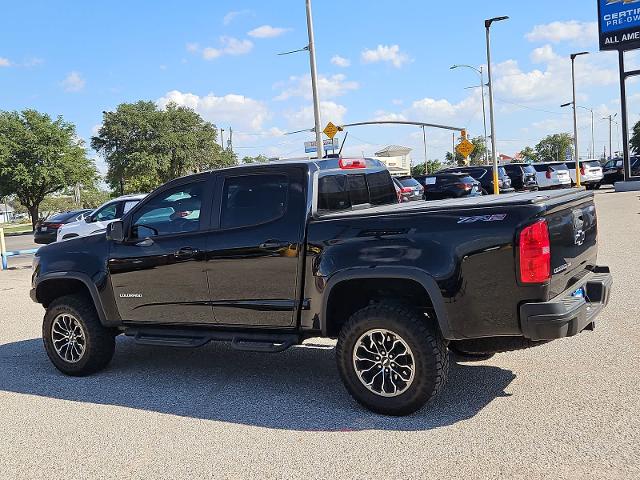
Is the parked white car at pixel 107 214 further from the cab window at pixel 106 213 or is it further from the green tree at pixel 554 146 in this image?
the green tree at pixel 554 146

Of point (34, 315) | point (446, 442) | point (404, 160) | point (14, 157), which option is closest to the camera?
point (446, 442)

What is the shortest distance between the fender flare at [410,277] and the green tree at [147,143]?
51220 millimetres

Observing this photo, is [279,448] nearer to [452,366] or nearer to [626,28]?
[452,366]

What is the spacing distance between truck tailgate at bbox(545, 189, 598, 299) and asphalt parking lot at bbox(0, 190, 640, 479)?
910 mm

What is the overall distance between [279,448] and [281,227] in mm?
1709

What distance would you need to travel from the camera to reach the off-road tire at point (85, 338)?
618cm

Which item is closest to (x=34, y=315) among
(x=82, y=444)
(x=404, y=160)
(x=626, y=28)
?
(x=82, y=444)

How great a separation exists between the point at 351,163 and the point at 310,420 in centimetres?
229

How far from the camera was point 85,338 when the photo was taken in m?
6.19

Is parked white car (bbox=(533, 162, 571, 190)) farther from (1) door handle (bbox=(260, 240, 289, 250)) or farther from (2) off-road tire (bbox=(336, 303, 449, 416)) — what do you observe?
(2) off-road tire (bbox=(336, 303, 449, 416))

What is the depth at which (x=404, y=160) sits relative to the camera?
126 meters

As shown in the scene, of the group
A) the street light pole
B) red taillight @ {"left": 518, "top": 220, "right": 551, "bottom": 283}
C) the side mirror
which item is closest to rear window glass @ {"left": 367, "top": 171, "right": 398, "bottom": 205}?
red taillight @ {"left": 518, "top": 220, "right": 551, "bottom": 283}

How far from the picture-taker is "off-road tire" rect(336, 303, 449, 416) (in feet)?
15.1

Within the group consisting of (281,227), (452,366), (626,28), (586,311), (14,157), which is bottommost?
(452,366)
